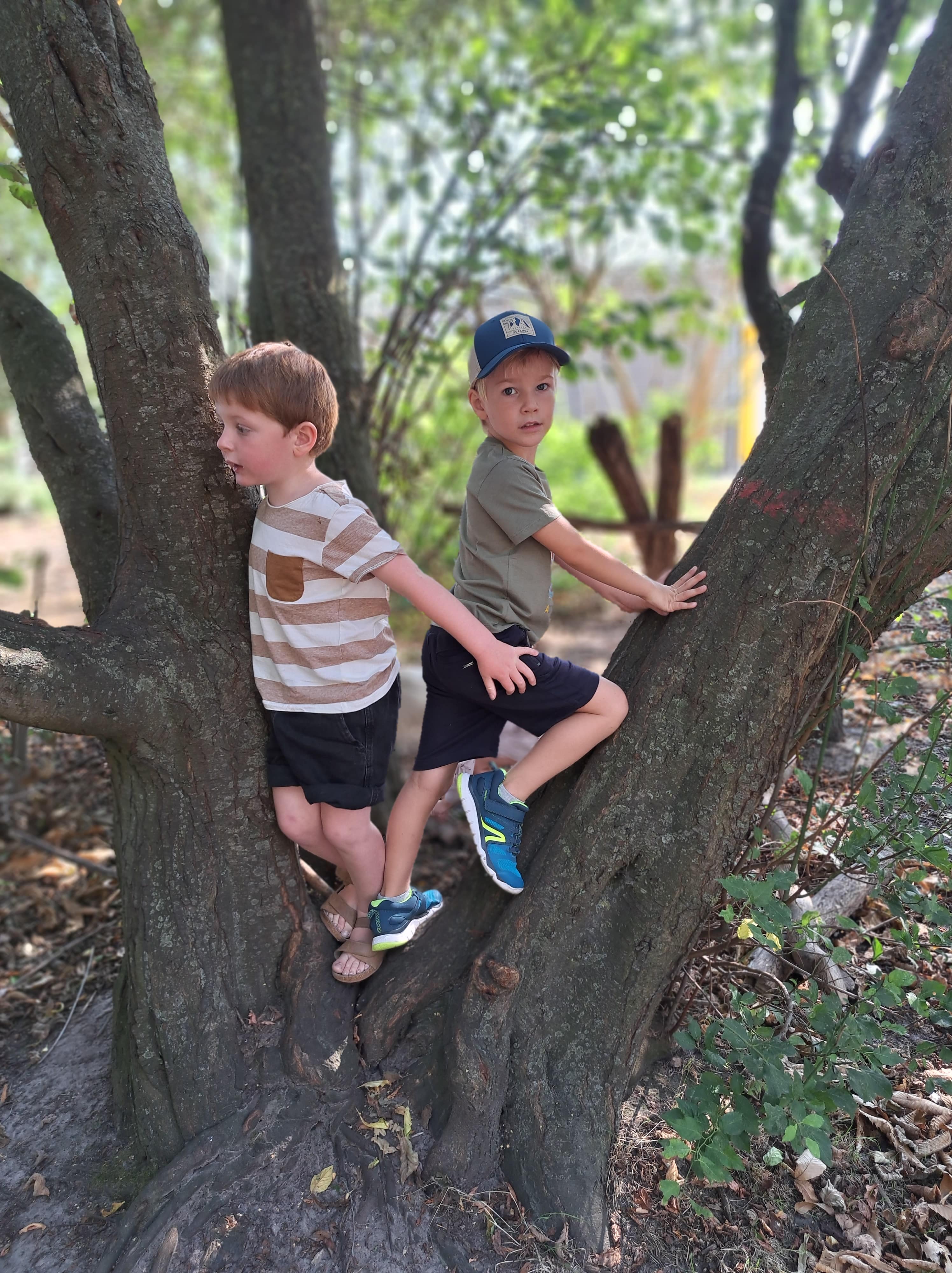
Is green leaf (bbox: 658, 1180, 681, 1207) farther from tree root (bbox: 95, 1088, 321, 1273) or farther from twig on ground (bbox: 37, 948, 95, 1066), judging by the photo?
twig on ground (bbox: 37, 948, 95, 1066)

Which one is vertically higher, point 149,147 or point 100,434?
point 149,147

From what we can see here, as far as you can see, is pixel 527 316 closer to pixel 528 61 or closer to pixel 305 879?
pixel 305 879

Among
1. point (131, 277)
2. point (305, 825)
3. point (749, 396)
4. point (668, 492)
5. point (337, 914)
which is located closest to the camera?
point (131, 277)

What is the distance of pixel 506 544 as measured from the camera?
226 centimetres

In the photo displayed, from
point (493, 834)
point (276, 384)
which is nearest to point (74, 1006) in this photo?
point (493, 834)

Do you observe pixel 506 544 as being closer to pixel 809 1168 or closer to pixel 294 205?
pixel 809 1168

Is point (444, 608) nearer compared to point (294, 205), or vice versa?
point (444, 608)

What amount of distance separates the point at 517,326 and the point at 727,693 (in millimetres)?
1043

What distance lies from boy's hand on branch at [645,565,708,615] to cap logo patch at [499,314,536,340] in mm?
715

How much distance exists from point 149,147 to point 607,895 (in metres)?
2.09

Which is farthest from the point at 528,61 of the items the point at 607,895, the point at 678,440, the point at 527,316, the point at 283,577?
the point at 607,895

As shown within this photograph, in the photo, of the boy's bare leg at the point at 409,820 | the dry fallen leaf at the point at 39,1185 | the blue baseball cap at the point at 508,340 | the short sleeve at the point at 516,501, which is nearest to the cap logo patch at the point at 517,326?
the blue baseball cap at the point at 508,340

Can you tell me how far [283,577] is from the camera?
214 cm

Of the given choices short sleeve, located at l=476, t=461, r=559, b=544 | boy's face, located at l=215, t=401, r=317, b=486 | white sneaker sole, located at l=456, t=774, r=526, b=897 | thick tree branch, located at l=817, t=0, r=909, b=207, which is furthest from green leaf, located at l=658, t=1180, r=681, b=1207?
thick tree branch, located at l=817, t=0, r=909, b=207
